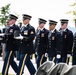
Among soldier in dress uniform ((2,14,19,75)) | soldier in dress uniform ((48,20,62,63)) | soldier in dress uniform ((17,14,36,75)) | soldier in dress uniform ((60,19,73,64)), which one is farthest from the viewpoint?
soldier in dress uniform ((48,20,62,63))

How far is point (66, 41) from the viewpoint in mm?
13898

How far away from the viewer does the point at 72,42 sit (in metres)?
13.7

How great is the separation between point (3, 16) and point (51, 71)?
52.3 metres

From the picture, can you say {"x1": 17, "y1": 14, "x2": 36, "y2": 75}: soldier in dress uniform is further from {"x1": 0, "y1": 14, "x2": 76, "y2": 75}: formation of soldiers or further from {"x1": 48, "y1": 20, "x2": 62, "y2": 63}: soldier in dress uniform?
{"x1": 48, "y1": 20, "x2": 62, "y2": 63}: soldier in dress uniform

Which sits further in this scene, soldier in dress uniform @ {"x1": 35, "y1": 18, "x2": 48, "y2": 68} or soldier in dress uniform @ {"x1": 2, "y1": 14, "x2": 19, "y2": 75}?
soldier in dress uniform @ {"x1": 35, "y1": 18, "x2": 48, "y2": 68}

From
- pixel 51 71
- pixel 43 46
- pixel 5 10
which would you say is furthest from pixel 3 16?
pixel 51 71

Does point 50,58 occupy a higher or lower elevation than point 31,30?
lower

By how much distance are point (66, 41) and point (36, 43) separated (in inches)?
44.8

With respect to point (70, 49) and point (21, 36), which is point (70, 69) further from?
point (70, 49)

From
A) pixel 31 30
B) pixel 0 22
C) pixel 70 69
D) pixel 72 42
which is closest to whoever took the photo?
pixel 70 69

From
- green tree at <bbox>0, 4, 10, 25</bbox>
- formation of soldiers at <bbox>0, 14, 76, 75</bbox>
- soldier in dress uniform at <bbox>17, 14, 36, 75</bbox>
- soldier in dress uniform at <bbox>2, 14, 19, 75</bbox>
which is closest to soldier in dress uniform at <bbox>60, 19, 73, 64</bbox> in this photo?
formation of soldiers at <bbox>0, 14, 76, 75</bbox>

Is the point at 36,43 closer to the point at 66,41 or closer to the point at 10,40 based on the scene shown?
the point at 66,41

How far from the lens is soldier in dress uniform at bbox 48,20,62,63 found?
13.9 metres

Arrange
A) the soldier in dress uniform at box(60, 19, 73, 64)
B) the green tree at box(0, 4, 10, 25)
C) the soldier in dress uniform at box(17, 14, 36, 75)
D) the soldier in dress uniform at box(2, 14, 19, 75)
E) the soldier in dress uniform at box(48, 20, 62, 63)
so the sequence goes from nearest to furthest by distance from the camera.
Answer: the soldier in dress uniform at box(17, 14, 36, 75) < the soldier in dress uniform at box(2, 14, 19, 75) < the soldier in dress uniform at box(60, 19, 73, 64) < the soldier in dress uniform at box(48, 20, 62, 63) < the green tree at box(0, 4, 10, 25)
